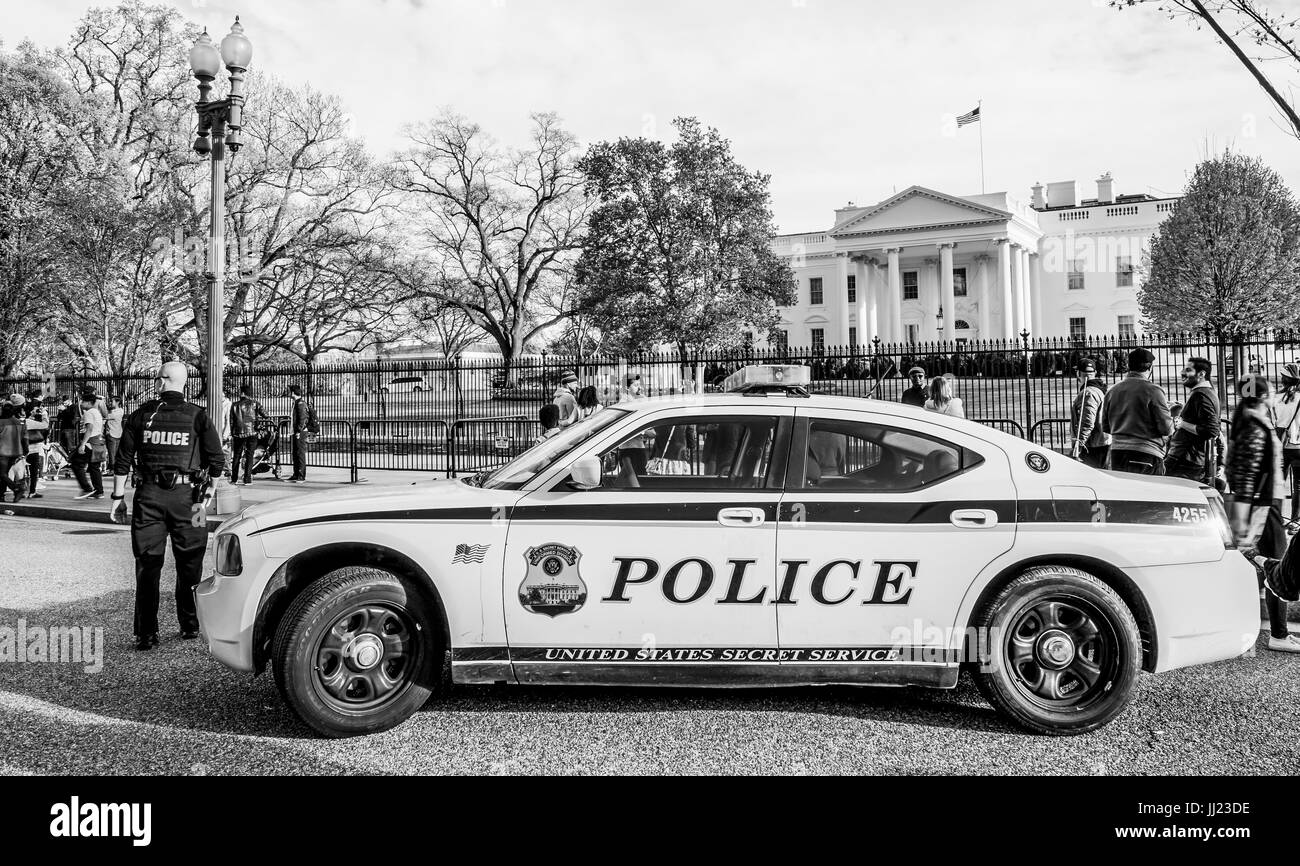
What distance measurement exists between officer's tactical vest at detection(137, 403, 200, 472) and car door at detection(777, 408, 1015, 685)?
13.6 ft

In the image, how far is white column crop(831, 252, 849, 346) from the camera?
63.8 metres

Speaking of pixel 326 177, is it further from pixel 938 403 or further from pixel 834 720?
pixel 834 720

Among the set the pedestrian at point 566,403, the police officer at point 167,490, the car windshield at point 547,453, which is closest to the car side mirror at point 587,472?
the car windshield at point 547,453

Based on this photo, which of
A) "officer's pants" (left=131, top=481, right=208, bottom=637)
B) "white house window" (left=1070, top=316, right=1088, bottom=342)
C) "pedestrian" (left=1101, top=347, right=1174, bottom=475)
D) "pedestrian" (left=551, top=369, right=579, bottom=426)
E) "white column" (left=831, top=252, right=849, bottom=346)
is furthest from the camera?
"white house window" (left=1070, top=316, right=1088, bottom=342)

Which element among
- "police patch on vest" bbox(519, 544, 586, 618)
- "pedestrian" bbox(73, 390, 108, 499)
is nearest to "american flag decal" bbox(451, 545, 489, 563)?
"police patch on vest" bbox(519, 544, 586, 618)

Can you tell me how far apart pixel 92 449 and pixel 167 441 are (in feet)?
37.2

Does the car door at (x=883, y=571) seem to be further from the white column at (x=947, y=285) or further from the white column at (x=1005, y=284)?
the white column at (x=1005, y=284)

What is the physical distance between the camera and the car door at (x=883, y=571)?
4281 mm

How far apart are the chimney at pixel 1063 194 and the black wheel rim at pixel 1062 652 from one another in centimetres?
7444

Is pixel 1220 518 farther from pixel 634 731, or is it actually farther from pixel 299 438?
pixel 299 438

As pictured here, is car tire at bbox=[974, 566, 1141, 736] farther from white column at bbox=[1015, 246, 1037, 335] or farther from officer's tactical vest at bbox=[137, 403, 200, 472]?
white column at bbox=[1015, 246, 1037, 335]

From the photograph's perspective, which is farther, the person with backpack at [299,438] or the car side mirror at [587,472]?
the person with backpack at [299,438]
